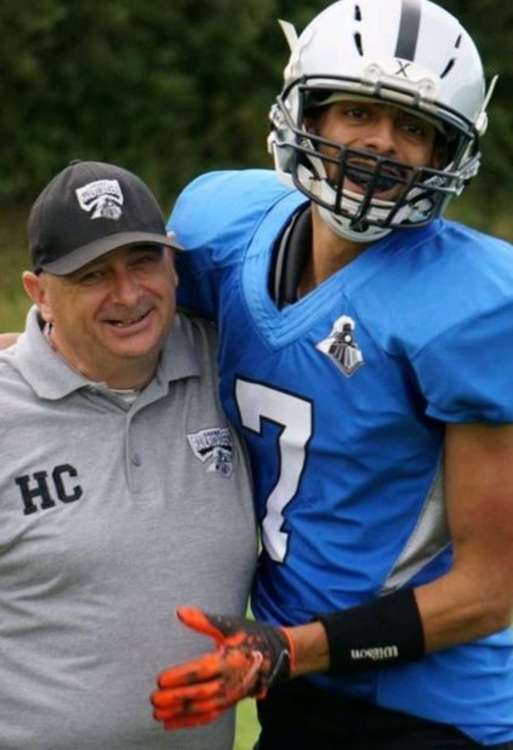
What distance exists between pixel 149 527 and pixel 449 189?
2.47 feet

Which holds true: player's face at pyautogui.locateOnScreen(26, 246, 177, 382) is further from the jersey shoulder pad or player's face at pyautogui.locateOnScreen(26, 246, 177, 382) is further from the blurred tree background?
the blurred tree background

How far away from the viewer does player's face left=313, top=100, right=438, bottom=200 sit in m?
3.03

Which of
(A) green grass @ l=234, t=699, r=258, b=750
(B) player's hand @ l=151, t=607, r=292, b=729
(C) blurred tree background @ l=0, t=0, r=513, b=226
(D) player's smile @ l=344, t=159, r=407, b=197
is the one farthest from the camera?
(C) blurred tree background @ l=0, t=0, r=513, b=226

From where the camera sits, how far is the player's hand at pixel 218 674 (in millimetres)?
2904

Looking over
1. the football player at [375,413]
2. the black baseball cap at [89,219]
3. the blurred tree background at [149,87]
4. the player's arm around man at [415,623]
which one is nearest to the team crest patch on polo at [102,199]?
the black baseball cap at [89,219]

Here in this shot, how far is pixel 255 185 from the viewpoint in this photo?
350cm

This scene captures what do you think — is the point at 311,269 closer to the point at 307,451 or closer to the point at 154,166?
the point at 307,451

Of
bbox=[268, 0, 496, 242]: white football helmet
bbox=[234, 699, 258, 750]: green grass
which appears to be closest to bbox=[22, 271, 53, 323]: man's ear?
bbox=[268, 0, 496, 242]: white football helmet

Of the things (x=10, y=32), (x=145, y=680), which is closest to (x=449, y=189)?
(x=145, y=680)

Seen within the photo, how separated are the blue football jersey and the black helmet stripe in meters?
0.28

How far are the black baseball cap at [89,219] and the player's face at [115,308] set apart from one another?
0.09ft

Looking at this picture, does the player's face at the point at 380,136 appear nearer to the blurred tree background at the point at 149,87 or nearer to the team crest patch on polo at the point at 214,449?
the team crest patch on polo at the point at 214,449

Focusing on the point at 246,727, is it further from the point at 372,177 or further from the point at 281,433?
the point at 372,177

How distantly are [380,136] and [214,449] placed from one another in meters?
→ 0.62
